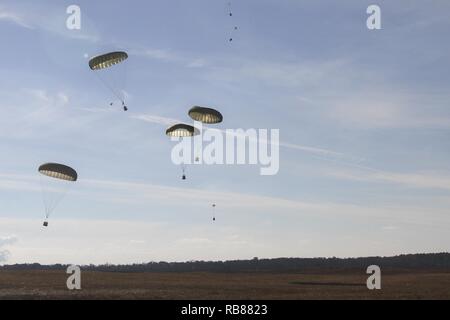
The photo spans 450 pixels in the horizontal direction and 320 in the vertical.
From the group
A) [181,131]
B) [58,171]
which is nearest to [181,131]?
[181,131]

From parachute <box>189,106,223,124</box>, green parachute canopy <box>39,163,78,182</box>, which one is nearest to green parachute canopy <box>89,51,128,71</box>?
parachute <box>189,106,223,124</box>

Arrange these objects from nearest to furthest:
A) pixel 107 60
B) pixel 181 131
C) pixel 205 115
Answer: pixel 107 60 < pixel 205 115 < pixel 181 131

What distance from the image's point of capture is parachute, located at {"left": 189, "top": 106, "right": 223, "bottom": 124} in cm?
5506

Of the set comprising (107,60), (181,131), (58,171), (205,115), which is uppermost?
(107,60)

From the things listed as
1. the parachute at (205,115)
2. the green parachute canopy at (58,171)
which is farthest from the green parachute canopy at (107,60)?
the green parachute canopy at (58,171)

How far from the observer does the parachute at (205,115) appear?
5506cm

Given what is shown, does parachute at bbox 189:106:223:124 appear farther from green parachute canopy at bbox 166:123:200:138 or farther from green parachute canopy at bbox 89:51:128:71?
green parachute canopy at bbox 89:51:128:71

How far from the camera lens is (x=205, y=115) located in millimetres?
55125

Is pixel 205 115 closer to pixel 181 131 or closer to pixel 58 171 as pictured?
pixel 181 131

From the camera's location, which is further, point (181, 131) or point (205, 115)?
point (181, 131)

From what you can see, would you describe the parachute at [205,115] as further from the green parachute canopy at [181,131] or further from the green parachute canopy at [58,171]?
the green parachute canopy at [58,171]

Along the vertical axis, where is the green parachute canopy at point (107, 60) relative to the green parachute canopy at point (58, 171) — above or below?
above
